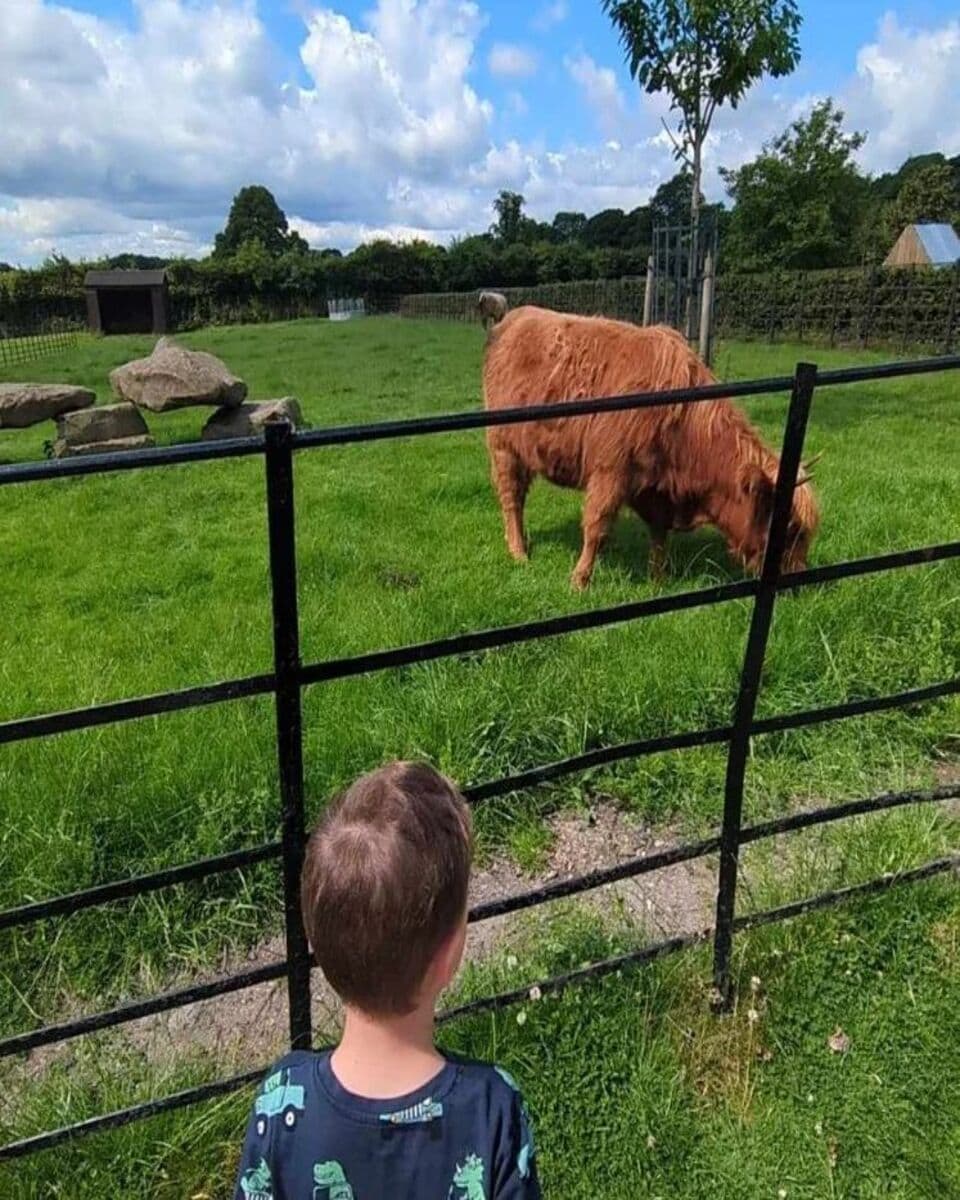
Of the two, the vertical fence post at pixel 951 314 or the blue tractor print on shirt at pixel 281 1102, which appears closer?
the blue tractor print on shirt at pixel 281 1102

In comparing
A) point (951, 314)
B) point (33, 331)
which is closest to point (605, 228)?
point (33, 331)

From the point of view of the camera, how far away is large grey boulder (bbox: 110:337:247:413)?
11.2 m

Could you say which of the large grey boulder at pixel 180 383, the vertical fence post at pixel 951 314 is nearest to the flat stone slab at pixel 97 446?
the large grey boulder at pixel 180 383

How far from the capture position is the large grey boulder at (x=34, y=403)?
11.2m

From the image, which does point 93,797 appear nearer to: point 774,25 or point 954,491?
point 954,491

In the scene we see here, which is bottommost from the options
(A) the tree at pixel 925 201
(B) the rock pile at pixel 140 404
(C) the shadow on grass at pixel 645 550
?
(C) the shadow on grass at pixel 645 550

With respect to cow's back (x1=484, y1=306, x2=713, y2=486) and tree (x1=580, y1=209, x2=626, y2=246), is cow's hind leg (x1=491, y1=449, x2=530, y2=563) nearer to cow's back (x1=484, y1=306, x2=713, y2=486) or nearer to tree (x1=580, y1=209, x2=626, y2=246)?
cow's back (x1=484, y1=306, x2=713, y2=486)

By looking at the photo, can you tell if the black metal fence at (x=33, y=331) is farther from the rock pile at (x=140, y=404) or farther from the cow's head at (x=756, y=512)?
the cow's head at (x=756, y=512)

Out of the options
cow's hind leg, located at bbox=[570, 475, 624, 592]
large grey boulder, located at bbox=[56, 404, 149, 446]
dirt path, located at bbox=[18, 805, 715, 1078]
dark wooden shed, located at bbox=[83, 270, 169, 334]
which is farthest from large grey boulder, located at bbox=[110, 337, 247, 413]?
dark wooden shed, located at bbox=[83, 270, 169, 334]

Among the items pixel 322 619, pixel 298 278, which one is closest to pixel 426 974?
pixel 322 619

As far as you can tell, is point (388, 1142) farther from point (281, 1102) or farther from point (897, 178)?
point (897, 178)

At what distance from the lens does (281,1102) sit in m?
1.30

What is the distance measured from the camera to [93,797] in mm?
3355

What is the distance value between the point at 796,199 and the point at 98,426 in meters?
42.1
